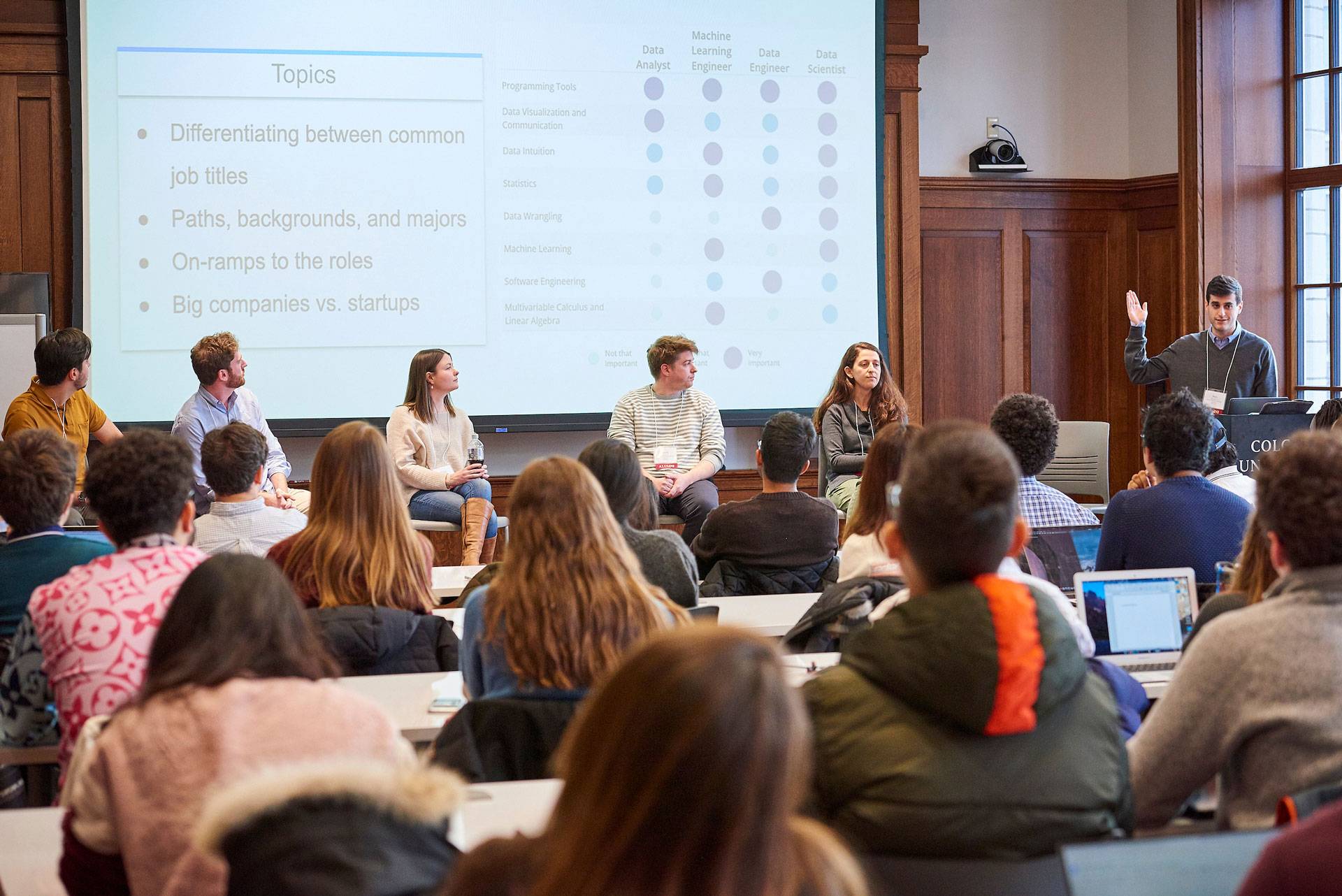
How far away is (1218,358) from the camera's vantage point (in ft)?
20.6

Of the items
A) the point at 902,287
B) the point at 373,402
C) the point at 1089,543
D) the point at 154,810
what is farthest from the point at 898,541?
the point at 902,287

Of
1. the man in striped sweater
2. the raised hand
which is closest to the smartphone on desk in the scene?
the man in striped sweater

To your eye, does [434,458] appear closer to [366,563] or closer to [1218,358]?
[366,563]

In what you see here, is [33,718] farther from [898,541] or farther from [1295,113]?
[1295,113]

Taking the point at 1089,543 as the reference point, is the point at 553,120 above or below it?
above

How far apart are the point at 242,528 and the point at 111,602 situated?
1.44m

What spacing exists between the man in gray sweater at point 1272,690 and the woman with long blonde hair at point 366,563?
166cm

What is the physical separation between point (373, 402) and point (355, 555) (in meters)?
3.75

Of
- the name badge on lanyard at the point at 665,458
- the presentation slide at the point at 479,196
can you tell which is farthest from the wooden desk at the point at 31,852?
the presentation slide at the point at 479,196

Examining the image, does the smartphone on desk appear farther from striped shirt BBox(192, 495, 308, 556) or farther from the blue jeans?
the blue jeans

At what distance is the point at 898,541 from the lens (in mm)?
1609

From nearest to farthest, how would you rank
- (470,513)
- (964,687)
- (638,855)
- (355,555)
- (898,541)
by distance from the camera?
1. (638,855)
2. (964,687)
3. (898,541)
4. (355,555)
5. (470,513)

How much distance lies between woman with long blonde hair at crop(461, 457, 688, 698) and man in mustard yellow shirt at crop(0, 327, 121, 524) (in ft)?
11.7

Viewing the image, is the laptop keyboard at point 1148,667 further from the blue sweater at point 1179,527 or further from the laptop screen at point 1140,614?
the blue sweater at point 1179,527
